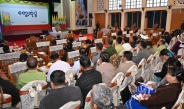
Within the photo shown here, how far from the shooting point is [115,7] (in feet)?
49.4

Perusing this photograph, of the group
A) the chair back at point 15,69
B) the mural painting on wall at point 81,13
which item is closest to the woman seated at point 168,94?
the chair back at point 15,69

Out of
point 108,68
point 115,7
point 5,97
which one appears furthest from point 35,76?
point 115,7

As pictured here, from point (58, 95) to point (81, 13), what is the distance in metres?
15.3

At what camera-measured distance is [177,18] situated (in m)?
11.5

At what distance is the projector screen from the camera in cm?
1135

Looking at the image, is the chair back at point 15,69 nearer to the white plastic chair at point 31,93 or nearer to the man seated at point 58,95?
the white plastic chair at point 31,93

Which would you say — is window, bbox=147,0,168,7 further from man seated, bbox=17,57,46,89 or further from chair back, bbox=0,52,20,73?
man seated, bbox=17,57,46,89

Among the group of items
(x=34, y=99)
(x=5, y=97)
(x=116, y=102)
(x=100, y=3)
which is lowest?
(x=116, y=102)

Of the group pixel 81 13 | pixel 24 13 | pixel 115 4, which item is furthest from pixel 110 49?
pixel 81 13

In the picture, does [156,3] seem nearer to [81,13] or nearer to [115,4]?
[115,4]

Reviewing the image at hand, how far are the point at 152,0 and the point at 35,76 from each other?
1208 cm

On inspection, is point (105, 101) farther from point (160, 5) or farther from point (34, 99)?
point (160, 5)

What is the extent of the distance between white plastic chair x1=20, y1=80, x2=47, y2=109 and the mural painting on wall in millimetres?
14050

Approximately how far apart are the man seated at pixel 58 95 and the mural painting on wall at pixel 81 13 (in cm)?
1442
